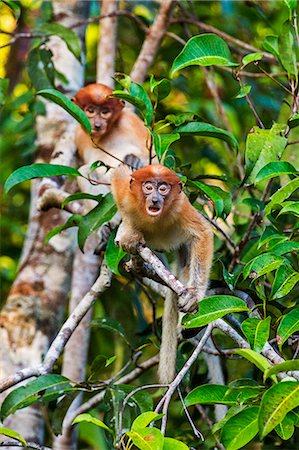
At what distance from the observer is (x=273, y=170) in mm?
2525

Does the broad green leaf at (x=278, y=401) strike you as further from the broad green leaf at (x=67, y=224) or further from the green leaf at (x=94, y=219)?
the broad green leaf at (x=67, y=224)

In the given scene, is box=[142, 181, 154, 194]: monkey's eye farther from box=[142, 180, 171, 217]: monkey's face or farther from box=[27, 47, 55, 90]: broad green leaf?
box=[27, 47, 55, 90]: broad green leaf

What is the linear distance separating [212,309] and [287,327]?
0.77 ft

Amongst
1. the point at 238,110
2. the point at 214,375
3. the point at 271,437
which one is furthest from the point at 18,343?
the point at 238,110

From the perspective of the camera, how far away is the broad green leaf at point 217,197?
2.81 m

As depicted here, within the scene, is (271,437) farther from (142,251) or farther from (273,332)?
(142,251)

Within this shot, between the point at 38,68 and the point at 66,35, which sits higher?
Result: the point at 66,35

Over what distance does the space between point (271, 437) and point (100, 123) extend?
7.00 ft

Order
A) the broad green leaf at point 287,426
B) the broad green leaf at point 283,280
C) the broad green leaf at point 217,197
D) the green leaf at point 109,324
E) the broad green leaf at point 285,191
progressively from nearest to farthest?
the broad green leaf at point 287,426 < the broad green leaf at point 283,280 < the broad green leaf at point 285,191 < the broad green leaf at point 217,197 < the green leaf at point 109,324

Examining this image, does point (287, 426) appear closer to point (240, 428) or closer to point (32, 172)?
point (240, 428)

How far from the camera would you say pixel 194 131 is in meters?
2.82

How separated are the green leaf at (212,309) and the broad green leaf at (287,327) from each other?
121mm

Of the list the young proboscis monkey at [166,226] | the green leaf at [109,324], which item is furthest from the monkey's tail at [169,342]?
the green leaf at [109,324]

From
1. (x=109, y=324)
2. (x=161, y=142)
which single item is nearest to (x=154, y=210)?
(x=161, y=142)
